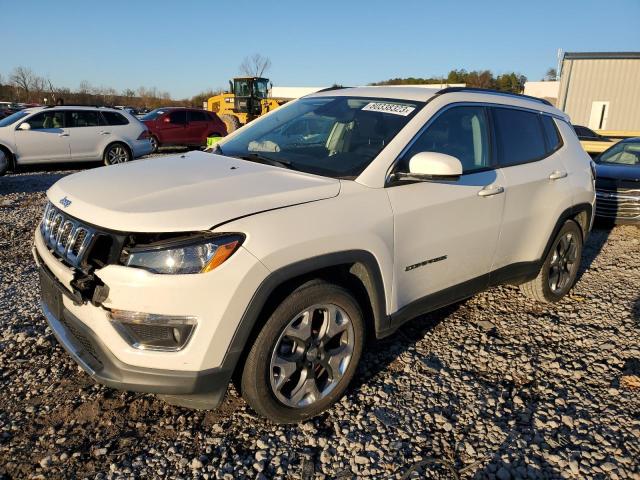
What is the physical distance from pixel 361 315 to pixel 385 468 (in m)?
0.78

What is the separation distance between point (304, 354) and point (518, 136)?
2493mm

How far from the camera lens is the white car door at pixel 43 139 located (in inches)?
443

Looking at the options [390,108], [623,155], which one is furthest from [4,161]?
[623,155]

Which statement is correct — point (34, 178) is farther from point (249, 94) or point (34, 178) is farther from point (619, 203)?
point (249, 94)

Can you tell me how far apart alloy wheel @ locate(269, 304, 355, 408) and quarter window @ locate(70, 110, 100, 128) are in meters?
11.7

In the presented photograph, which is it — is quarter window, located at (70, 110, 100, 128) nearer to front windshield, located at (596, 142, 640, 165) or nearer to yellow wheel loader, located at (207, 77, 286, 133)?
yellow wheel loader, located at (207, 77, 286, 133)

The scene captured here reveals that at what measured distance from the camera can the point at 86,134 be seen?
12.1 metres

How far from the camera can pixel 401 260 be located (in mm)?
2777

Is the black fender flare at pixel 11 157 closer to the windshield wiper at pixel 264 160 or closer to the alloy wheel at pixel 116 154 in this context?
the alloy wheel at pixel 116 154

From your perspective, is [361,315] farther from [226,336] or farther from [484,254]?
[484,254]

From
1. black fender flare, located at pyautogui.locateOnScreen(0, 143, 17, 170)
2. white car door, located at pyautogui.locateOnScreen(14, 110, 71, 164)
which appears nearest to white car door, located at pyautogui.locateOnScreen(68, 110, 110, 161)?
white car door, located at pyautogui.locateOnScreen(14, 110, 71, 164)

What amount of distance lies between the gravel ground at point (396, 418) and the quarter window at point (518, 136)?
137 centimetres

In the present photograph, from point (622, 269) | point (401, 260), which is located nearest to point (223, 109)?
point (622, 269)

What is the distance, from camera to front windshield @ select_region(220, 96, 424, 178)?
2902 mm
